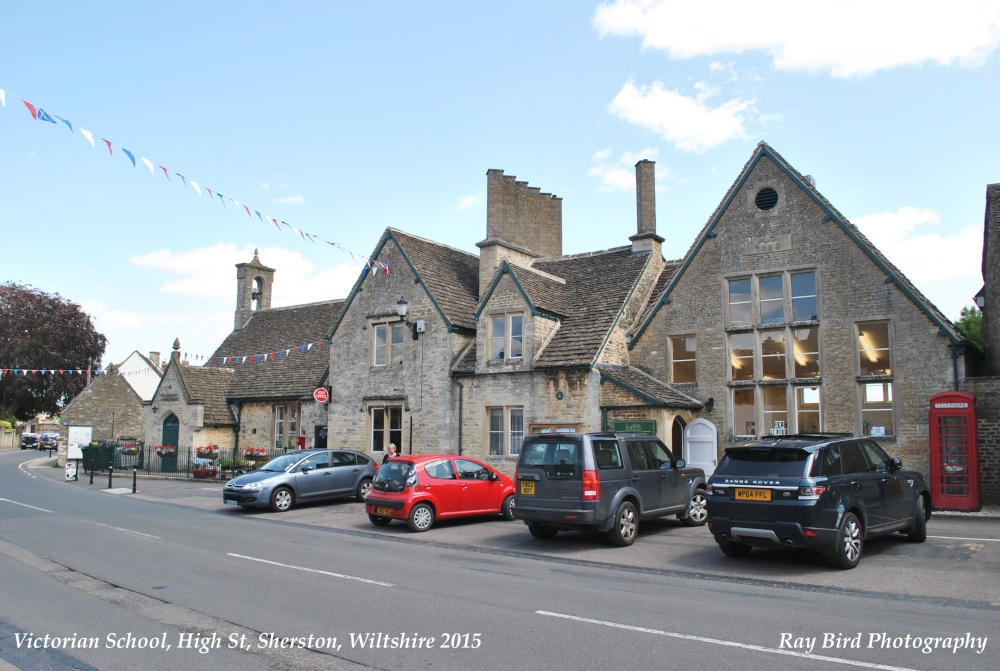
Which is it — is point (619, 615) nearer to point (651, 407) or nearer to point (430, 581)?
point (430, 581)

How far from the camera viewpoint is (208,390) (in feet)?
117

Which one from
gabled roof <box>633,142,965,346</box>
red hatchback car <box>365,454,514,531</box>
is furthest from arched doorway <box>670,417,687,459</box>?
red hatchback car <box>365,454,514,531</box>

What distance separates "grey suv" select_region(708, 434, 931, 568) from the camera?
10.4 meters

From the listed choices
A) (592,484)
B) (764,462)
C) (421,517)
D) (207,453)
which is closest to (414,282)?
(421,517)

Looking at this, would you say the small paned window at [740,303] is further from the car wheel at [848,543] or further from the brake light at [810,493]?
the brake light at [810,493]

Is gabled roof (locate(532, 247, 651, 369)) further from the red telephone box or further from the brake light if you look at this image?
the brake light

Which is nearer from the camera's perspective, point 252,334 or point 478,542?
point 478,542

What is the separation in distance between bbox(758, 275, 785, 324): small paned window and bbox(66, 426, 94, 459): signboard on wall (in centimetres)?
3070

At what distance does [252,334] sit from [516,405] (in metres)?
22.4

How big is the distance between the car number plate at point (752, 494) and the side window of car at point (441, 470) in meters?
7.16

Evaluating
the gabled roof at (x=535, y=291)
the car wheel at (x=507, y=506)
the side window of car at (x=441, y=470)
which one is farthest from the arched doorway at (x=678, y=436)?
the side window of car at (x=441, y=470)

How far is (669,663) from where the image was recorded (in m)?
6.41

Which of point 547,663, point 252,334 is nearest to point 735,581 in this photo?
point 547,663

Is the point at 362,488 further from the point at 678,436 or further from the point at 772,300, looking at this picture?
the point at 772,300
